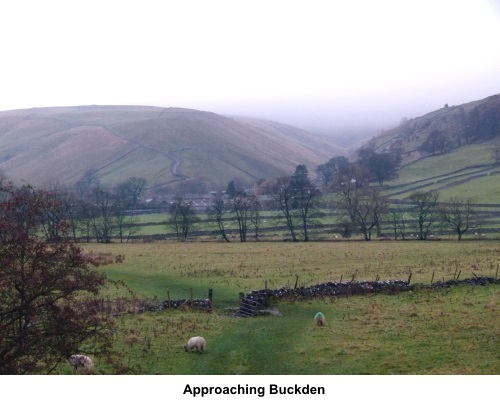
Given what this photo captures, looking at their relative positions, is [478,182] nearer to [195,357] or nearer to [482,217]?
[482,217]

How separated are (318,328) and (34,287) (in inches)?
511

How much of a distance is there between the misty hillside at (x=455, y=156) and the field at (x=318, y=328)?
52.8 m

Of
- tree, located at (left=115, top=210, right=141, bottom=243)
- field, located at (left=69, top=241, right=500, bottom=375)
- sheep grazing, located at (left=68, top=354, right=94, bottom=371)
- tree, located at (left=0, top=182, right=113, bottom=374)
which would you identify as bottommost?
tree, located at (left=115, top=210, right=141, bottom=243)

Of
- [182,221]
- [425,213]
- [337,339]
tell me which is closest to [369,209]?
[425,213]

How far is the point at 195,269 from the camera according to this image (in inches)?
1476

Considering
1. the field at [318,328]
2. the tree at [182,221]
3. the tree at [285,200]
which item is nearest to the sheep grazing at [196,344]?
the field at [318,328]

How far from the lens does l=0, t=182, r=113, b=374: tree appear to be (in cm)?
1080

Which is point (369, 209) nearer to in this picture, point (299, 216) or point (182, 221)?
point (299, 216)

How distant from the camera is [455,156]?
421 feet

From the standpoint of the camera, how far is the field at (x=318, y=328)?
607 inches

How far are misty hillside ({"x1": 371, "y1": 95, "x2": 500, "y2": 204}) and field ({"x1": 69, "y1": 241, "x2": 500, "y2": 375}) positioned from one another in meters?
52.8

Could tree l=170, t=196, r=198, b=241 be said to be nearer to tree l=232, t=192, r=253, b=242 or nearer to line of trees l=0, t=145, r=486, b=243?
line of trees l=0, t=145, r=486, b=243

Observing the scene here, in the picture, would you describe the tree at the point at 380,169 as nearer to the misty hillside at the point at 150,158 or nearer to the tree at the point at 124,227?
the misty hillside at the point at 150,158

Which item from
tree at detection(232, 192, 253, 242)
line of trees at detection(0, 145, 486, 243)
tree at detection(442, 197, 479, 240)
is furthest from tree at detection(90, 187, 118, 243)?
tree at detection(442, 197, 479, 240)
